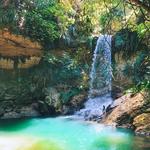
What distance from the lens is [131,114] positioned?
41.0 feet

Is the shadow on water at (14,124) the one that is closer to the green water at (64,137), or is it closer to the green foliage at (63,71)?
the green water at (64,137)

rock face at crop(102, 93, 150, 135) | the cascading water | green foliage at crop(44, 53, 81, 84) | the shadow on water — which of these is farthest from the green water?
green foliage at crop(44, 53, 81, 84)

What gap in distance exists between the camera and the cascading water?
1584 centimetres

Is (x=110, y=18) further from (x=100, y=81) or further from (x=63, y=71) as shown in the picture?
(x=100, y=81)

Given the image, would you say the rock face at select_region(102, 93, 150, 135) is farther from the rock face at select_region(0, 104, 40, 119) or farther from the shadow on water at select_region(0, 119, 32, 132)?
the rock face at select_region(0, 104, 40, 119)

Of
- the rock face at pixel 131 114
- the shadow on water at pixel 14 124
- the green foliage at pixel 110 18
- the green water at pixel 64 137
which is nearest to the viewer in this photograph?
the green foliage at pixel 110 18

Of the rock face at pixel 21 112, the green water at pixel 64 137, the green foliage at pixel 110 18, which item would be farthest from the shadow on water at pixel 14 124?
the green foliage at pixel 110 18

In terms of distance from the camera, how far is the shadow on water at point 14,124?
42.5ft

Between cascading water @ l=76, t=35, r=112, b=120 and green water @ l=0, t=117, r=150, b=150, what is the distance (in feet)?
6.64

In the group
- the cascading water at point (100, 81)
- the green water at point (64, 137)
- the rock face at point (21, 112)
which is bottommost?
the green water at point (64, 137)

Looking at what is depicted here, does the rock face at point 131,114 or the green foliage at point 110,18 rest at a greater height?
the green foliage at point 110,18

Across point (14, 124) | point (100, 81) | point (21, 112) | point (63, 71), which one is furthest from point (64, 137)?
point (100, 81)

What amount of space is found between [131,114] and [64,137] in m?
2.58

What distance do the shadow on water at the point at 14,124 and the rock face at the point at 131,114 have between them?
2.80 metres
